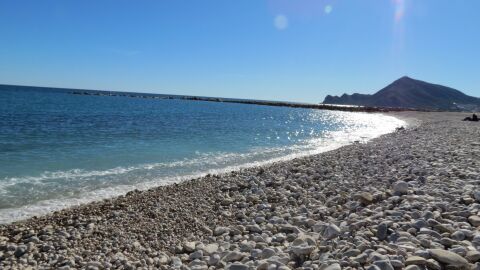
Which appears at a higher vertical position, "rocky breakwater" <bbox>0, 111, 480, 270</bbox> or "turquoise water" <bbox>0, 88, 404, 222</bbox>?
"rocky breakwater" <bbox>0, 111, 480, 270</bbox>

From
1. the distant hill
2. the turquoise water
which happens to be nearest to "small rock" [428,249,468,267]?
the turquoise water

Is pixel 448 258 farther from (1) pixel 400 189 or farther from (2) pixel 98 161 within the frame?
(2) pixel 98 161

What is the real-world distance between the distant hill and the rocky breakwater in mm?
166914

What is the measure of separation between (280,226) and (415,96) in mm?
182412

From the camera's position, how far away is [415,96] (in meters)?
167

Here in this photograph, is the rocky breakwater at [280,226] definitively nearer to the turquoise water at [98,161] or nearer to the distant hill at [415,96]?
the turquoise water at [98,161]

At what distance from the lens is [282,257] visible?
4762mm

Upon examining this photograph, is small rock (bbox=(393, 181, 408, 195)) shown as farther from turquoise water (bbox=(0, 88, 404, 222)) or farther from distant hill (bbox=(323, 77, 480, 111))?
distant hill (bbox=(323, 77, 480, 111))

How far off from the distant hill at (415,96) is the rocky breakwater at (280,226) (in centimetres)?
16691

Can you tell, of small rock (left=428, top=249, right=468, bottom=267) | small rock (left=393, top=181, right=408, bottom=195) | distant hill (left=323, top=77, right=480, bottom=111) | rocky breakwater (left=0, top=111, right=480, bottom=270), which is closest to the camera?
small rock (left=428, top=249, right=468, bottom=267)

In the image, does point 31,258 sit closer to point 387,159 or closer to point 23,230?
point 23,230

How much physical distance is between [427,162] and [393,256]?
25.3 feet

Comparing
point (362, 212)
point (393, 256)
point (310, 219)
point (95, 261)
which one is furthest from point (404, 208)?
point (95, 261)

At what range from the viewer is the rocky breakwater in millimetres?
4496
